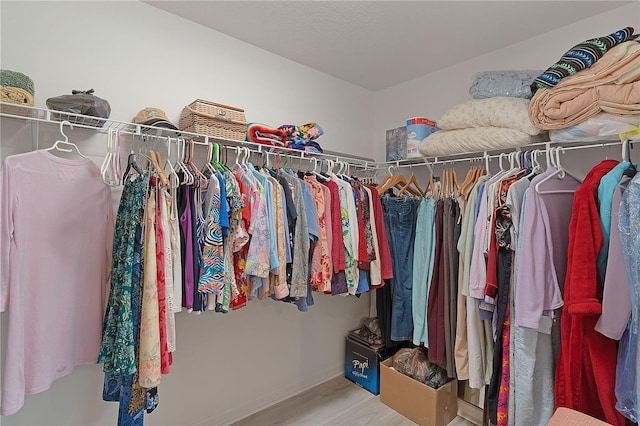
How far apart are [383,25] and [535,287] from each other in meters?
1.66

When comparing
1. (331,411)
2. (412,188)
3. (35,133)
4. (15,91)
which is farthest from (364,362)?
(15,91)

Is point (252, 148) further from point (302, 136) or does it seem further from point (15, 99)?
point (15, 99)

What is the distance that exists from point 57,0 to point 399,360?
2863 millimetres

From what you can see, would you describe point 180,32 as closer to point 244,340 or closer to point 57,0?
point 57,0

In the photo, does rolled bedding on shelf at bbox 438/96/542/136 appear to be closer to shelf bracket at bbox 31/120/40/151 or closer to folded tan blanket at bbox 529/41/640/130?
folded tan blanket at bbox 529/41/640/130

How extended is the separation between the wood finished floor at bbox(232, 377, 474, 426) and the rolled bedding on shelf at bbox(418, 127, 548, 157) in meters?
1.76

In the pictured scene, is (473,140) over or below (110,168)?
over

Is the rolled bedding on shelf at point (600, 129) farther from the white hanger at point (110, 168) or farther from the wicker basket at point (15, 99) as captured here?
the wicker basket at point (15, 99)

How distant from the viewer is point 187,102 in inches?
79.9

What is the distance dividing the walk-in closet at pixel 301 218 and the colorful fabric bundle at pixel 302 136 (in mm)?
25

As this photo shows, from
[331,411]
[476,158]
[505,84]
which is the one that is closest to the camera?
[505,84]

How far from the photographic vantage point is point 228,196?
164 cm

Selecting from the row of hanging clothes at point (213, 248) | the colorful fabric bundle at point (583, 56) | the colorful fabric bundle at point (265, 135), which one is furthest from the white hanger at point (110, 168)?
the colorful fabric bundle at point (583, 56)

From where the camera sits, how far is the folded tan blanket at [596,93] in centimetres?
149
